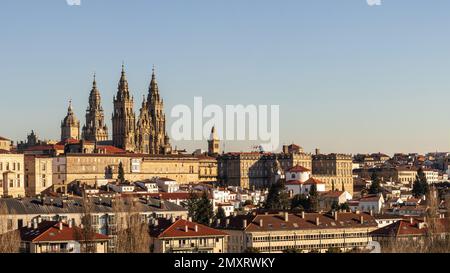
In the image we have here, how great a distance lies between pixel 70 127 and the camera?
123438 millimetres

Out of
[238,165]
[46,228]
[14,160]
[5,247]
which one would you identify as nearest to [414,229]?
[46,228]

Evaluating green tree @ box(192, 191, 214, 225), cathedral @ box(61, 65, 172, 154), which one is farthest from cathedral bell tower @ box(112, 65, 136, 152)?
green tree @ box(192, 191, 214, 225)

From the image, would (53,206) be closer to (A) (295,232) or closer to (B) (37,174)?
(A) (295,232)

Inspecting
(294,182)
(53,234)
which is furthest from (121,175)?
(53,234)

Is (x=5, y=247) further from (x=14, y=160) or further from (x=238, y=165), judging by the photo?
(x=238, y=165)

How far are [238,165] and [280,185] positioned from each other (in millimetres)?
29637

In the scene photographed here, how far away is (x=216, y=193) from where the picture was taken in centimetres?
7875

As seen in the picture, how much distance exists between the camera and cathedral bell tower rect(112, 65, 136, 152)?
343 ft

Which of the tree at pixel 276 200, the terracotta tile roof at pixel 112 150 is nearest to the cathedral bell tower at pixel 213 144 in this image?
the terracotta tile roof at pixel 112 150

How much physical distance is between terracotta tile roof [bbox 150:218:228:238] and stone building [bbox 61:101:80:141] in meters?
85.5

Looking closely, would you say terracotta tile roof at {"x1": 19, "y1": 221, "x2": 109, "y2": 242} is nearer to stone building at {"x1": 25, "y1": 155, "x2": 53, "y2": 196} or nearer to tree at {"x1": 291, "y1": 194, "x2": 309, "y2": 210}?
tree at {"x1": 291, "y1": 194, "x2": 309, "y2": 210}

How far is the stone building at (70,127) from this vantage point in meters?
123

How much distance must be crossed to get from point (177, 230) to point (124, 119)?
2674 inches

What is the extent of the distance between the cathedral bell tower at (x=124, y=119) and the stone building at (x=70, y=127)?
18447 millimetres
